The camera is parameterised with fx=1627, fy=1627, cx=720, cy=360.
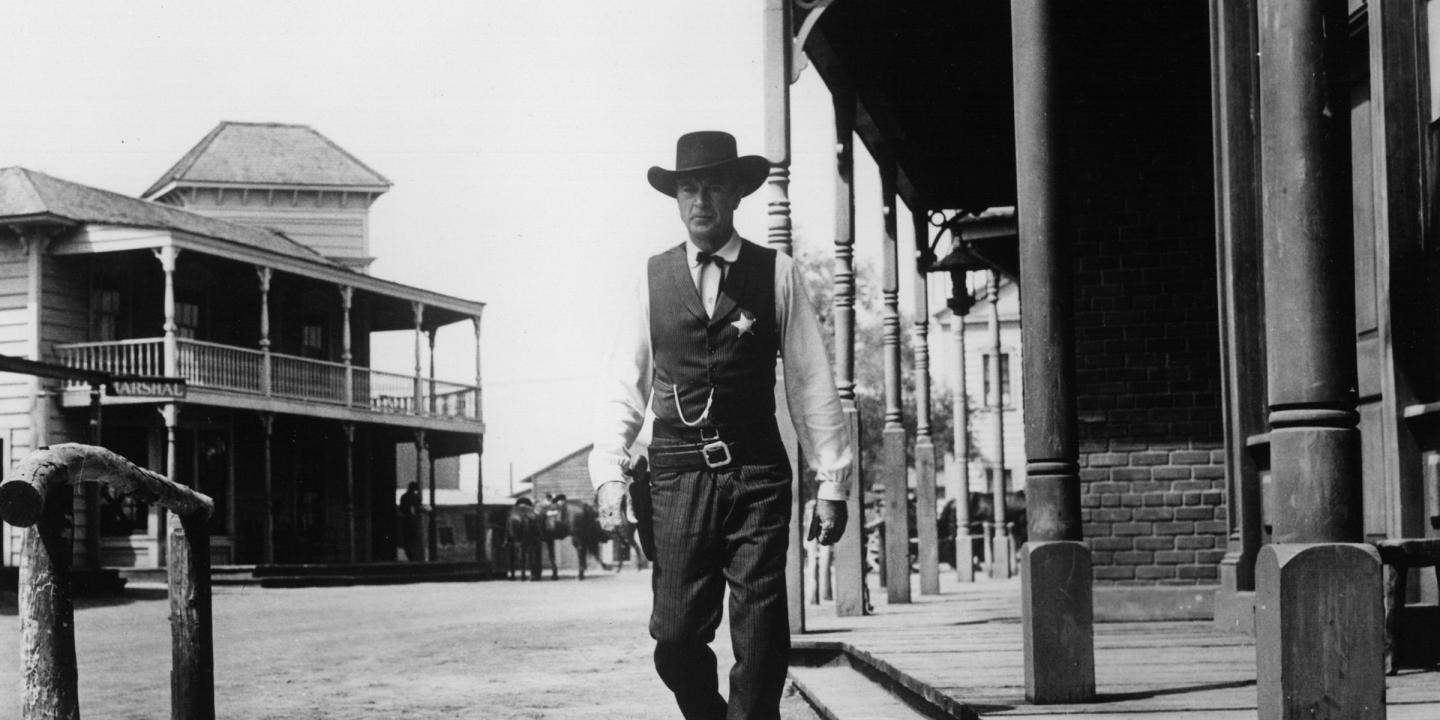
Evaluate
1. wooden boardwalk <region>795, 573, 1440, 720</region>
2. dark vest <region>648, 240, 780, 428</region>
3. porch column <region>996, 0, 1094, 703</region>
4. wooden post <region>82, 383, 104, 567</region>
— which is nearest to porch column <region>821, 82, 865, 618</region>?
wooden boardwalk <region>795, 573, 1440, 720</region>

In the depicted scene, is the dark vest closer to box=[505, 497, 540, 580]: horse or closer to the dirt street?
the dirt street

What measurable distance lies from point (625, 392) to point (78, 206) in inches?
1023

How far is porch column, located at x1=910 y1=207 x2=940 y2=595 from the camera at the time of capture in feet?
49.8

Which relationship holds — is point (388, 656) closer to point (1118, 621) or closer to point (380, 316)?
point (1118, 621)

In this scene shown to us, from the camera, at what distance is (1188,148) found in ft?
32.1

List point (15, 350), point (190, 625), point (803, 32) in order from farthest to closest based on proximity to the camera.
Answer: point (15, 350) → point (803, 32) → point (190, 625)

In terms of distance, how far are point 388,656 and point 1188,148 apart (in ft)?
20.9

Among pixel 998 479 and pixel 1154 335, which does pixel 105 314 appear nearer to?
pixel 998 479

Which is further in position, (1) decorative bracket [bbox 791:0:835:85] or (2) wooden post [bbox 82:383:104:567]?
(2) wooden post [bbox 82:383:104:567]

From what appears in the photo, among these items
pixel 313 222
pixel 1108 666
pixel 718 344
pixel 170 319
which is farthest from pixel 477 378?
pixel 718 344

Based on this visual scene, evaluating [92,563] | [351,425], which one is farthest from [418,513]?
[92,563]

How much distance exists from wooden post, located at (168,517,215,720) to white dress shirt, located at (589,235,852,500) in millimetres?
1397

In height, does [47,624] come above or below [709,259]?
below

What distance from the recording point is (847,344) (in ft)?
37.9
